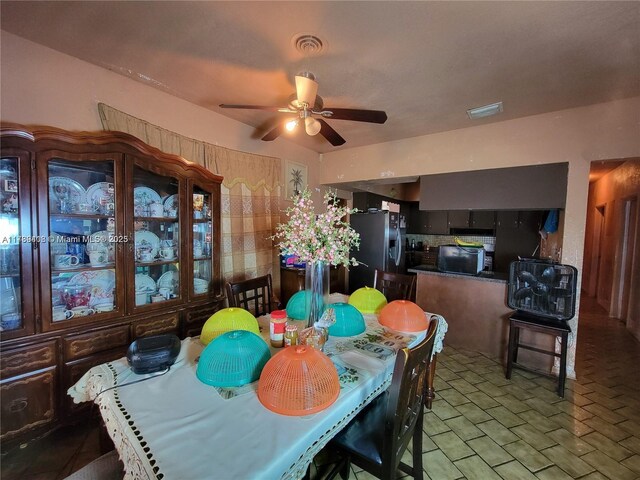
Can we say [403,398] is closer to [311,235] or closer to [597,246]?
[311,235]

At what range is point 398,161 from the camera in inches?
134

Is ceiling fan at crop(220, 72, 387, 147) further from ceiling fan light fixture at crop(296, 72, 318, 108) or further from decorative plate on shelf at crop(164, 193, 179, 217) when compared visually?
decorative plate on shelf at crop(164, 193, 179, 217)

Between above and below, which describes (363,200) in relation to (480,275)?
above

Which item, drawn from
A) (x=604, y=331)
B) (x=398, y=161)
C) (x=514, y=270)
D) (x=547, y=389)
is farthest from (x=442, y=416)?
(x=604, y=331)

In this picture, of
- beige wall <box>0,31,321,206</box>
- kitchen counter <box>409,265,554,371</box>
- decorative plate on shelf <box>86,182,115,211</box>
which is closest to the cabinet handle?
decorative plate on shelf <box>86,182,115,211</box>

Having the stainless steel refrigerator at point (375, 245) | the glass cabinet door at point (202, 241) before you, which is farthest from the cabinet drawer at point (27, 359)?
the stainless steel refrigerator at point (375, 245)

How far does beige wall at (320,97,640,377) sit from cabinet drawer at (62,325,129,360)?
3.14 metres

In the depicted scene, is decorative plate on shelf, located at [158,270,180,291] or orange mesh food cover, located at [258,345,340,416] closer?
orange mesh food cover, located at [258,345,340,416]

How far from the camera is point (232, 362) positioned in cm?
112

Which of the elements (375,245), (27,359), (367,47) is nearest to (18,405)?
(27,359)

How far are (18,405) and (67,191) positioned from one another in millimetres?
1266

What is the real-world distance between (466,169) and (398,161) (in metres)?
0.78

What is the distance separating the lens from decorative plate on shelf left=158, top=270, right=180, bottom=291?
2270 millimetres

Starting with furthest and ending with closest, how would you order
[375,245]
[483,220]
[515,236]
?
[483,220] → [515,236] → [375,245]
